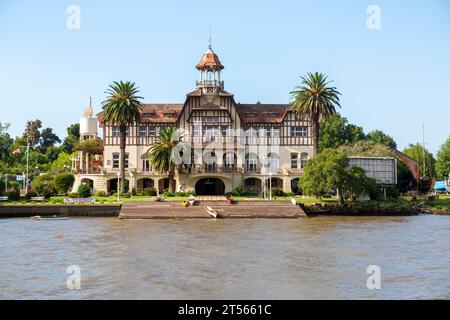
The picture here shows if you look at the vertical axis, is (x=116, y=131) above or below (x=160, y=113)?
below

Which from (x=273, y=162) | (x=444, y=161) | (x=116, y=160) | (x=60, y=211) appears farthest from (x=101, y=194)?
(x=444, y=161)

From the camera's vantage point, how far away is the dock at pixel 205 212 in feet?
214

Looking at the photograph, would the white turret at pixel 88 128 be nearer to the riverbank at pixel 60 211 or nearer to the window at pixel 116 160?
the window at pixel 116 160

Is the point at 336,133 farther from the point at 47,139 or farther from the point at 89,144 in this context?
the point at 47,139

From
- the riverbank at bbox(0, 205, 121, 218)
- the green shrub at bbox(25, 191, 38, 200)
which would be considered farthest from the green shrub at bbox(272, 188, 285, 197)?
the green shrub at bbox(25, 191, 38, 200)

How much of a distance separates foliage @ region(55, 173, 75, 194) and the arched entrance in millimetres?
17694

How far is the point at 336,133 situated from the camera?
116 m

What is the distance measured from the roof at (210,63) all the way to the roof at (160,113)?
6.94m

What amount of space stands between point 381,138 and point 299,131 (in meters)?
45.1

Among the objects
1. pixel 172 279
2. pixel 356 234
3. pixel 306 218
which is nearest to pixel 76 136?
pixel 306 218

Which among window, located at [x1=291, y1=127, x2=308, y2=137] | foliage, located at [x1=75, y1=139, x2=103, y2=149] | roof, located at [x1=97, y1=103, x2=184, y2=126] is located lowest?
foliage, located at [x1=75, y1=139, x2=103, y2=149]

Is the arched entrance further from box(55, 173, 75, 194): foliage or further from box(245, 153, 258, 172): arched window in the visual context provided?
box(55, 173, 75, 194): foliage

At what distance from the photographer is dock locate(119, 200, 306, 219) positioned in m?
65.2
